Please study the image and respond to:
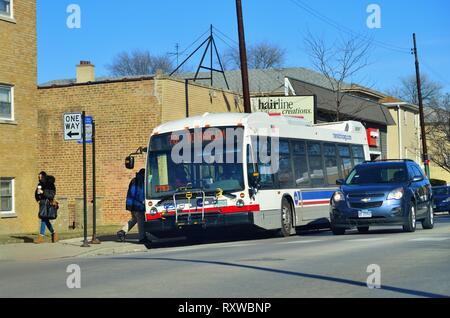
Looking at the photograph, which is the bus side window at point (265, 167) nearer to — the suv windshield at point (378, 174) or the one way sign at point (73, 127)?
the suv windshield at point (378, 174)

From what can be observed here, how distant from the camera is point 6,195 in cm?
2519

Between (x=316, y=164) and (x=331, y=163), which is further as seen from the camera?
(x=331, y=163)

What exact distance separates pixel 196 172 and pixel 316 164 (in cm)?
516

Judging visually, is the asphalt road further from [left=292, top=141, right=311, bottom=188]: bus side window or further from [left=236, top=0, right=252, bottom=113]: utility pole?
[left=236, top=0, right=252, bottom=113]: utility pole

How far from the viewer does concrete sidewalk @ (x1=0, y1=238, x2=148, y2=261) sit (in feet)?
52.1

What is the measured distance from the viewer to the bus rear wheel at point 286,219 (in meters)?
19.2

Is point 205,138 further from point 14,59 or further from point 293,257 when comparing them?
point 14,59

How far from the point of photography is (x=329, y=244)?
1556cm

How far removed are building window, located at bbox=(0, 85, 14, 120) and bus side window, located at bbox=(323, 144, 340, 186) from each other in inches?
439

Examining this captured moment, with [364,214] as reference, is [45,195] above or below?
above

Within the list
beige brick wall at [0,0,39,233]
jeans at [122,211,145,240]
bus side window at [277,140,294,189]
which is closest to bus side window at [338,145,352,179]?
bus side window at [277,140,294,189]

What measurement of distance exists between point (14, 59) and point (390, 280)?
1918 cm

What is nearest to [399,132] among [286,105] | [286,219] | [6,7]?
[286,105]

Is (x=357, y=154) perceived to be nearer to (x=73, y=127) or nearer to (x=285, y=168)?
(x=285, y=168)
